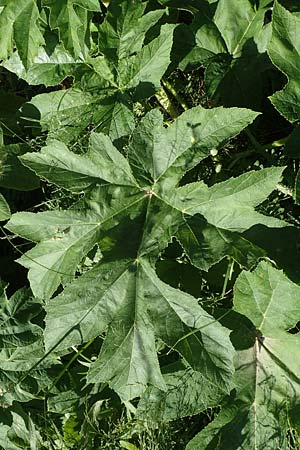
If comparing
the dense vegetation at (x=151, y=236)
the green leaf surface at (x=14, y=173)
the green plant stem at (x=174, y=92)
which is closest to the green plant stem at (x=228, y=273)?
the dense vegetation at (x=151, y=236)

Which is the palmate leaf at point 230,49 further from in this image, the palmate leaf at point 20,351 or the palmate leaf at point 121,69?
the palmate leaf at point 20,351

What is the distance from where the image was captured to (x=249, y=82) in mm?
2570

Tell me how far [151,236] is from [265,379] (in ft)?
1.90

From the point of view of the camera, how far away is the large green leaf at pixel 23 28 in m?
2.42

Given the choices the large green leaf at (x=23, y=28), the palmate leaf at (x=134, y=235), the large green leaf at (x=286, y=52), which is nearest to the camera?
the palmate leaf at (x=134, y=235)

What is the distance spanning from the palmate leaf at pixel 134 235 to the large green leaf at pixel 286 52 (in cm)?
18

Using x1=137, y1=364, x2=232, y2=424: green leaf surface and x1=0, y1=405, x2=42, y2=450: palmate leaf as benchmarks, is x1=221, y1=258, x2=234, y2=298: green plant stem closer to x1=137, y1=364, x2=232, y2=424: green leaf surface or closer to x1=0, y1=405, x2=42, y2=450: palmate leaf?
x1=137, y1=364, x2=232, y2=424: green leaf surface

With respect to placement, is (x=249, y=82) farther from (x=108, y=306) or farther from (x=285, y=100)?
(x=108, y=306)

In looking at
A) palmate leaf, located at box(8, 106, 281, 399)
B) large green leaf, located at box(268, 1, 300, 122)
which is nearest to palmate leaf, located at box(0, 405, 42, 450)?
palmate leaf, located at box(8, 106, 281, 399)

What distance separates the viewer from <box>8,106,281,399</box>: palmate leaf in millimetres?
2166

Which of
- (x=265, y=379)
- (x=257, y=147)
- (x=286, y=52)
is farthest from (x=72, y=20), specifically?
(x=265, y=379)

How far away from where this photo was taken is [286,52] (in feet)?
7.54

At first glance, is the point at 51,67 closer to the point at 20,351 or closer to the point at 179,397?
the point at 20,351

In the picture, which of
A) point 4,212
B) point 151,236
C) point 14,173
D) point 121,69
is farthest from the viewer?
point 14,173
